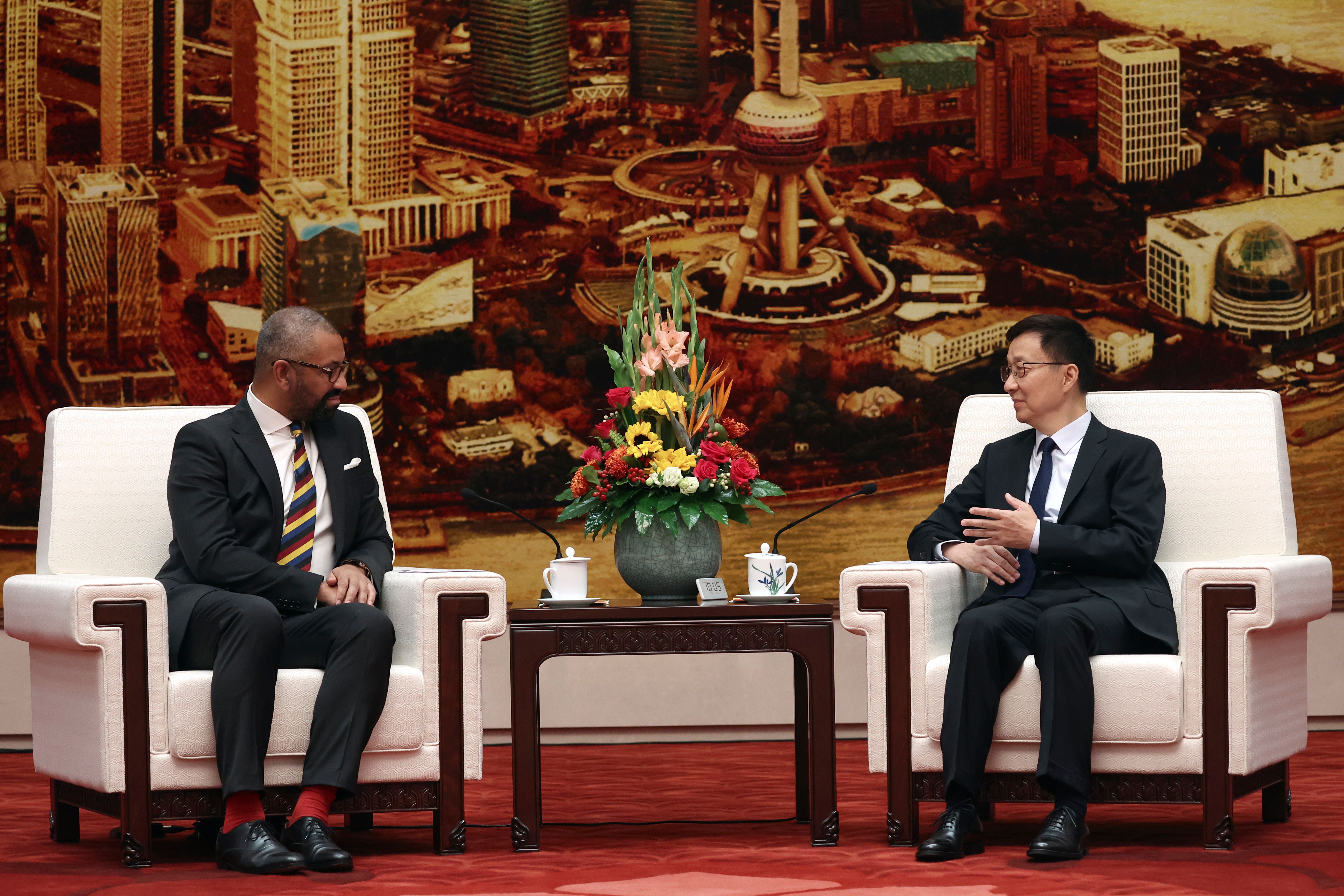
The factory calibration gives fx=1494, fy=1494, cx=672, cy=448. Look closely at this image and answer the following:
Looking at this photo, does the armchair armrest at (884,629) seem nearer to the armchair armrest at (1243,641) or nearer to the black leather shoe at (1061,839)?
the black leather shoe at (1061,839)

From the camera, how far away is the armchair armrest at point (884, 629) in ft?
9.25

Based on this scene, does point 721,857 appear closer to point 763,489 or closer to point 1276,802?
point 763,489

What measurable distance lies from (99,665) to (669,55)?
3.40m

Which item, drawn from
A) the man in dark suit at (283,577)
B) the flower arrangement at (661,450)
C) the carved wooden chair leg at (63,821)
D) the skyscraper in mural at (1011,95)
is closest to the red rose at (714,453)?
the flower arrangement at (661,450)

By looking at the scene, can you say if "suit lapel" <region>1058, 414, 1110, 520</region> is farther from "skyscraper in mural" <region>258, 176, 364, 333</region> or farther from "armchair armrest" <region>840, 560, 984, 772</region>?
"skyscraper in mural" <region>258, 176, 364, 333</region>

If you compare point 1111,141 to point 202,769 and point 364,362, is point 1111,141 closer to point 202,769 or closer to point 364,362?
point 364,362

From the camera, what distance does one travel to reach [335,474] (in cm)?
308

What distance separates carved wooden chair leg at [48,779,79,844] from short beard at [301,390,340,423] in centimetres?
88

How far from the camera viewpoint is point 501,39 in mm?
5332

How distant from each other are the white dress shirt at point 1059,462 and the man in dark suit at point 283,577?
4.01 feet

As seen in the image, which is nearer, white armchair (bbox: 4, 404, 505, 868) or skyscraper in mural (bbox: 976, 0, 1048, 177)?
white armchair (bbox: 4, 404, 505, 868)

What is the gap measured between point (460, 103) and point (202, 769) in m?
3.20

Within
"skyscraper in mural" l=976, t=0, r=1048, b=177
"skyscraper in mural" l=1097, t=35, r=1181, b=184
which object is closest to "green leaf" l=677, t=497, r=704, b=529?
"skyscraper in mural" l=976, t=0, r=1048, b=177

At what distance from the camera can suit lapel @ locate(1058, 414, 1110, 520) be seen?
3.06 meters
